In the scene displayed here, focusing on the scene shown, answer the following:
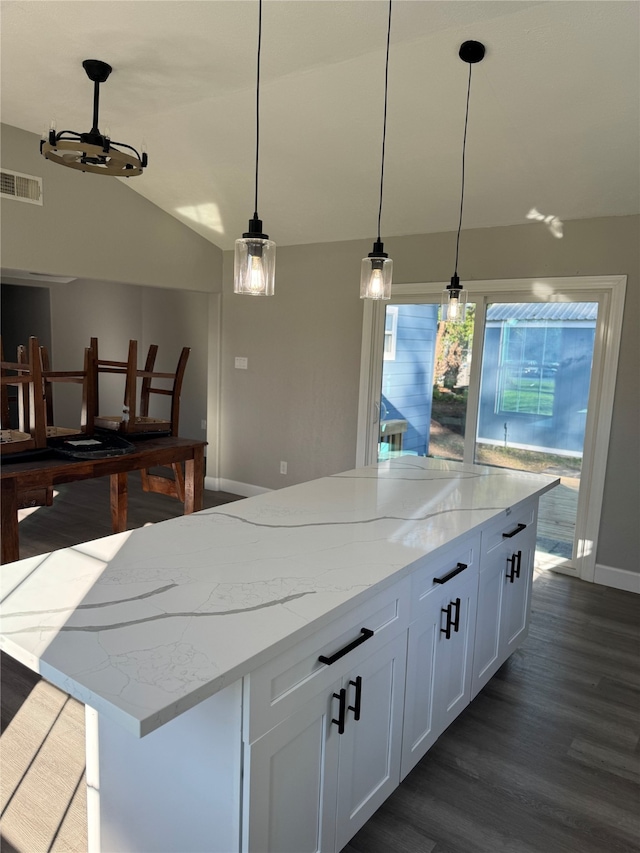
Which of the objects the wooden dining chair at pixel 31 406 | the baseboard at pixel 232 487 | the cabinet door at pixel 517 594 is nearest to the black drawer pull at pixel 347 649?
the cabinet door at pixel 517 594

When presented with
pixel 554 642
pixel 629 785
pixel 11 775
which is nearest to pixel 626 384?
pixel 554 642

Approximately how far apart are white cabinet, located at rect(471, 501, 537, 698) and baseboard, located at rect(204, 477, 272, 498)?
324cm

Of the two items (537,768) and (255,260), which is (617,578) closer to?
(537,768)

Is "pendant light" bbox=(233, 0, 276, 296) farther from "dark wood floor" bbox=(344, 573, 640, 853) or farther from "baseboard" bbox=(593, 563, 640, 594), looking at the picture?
"baseboard" bbox=(593, 563, 640, 594)

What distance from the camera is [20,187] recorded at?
4023 mm

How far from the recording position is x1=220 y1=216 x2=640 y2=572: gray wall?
3.74 m

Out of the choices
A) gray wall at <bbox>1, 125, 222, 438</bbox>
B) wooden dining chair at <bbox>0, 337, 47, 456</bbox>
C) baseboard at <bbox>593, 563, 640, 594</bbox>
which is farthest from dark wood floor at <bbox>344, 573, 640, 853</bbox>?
gray wall at <bbox>1, 125, 222, 438</bbox>

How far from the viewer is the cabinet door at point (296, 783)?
1235 millimetres

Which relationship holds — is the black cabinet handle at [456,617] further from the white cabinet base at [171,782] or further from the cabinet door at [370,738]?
the white cabinet base at [171,782]

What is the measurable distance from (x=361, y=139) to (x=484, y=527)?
99.3 inches

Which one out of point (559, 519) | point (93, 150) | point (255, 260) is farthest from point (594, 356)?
point (93, 150)

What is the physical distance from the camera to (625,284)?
367 cm

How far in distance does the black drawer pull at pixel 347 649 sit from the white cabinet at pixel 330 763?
0.28ft

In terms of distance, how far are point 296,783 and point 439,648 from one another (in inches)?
30.6
